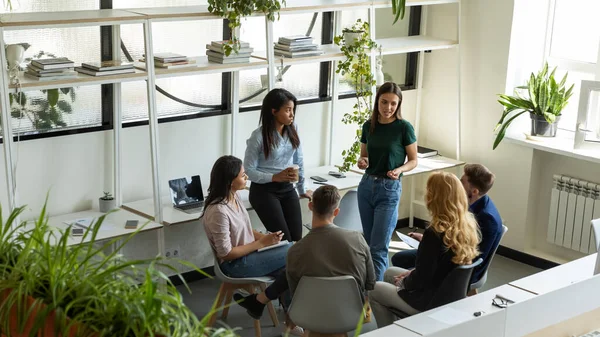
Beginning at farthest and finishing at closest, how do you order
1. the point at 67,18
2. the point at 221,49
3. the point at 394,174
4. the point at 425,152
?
the point at 425,152 < the point at 221,49 < the point at 394,174 < the point at 67,18

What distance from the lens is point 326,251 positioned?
13.0 feet

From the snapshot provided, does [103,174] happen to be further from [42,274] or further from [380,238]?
[42,274]

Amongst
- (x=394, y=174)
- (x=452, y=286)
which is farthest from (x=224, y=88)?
(x=452, y=286)

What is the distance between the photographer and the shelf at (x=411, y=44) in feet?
20.0

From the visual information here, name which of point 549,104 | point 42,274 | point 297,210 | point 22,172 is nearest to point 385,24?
point 549,104

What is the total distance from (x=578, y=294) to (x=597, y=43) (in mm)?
2953

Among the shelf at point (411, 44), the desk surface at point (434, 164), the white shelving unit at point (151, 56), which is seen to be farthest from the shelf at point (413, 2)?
the desk surface at point (434, 164)

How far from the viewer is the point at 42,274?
226 cm

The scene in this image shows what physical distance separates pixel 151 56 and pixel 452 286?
2176 mm

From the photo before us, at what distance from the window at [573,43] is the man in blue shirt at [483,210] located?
6.68ft

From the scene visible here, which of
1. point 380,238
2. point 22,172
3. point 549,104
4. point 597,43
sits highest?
point 597,43

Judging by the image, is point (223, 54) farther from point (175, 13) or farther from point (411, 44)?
point (411, 44)

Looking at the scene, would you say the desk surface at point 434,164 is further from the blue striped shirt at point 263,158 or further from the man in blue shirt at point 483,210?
the man in blue shirt at point 483,210

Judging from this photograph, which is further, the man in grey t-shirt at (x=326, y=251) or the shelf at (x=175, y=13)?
the shelf at (x=175, y=13)
